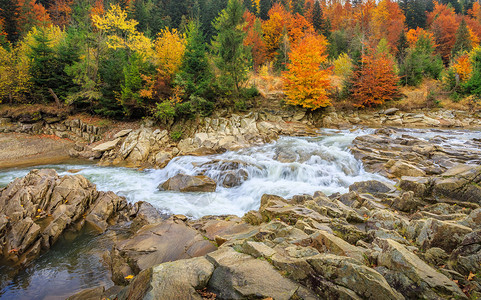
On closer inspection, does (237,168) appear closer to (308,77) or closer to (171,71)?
(171,71)

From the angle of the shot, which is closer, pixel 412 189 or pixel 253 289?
Answer: pixel 253 289

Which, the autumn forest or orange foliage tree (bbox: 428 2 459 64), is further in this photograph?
orange foliage tree (bbox: 428 2 459 64)

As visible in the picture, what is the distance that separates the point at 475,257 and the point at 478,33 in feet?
210

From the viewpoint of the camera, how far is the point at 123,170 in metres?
15.5

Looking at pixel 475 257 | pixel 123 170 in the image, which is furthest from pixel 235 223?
pixel 123 170

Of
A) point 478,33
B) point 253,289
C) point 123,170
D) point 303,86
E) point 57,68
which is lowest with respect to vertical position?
point 123,170

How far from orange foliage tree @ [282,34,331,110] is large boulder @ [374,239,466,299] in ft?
71.7

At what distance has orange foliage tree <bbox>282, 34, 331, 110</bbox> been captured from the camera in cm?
2336

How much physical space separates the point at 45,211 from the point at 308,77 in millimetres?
23106

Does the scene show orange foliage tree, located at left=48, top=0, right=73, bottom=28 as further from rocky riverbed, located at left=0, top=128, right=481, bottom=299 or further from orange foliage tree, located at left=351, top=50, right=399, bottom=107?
orange foliage tree, located at left=351, top=50, right=399, bottom=107

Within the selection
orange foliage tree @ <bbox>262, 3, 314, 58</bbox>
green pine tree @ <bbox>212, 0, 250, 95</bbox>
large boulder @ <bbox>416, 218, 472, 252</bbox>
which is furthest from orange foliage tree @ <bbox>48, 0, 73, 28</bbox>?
large boulder @ <bbox>416, 218, 472, 252</bbox>

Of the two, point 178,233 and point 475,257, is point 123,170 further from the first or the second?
point 475,257

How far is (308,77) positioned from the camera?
23688 millimetres

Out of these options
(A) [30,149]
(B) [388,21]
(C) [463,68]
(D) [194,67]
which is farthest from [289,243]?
(B) [388,21]
